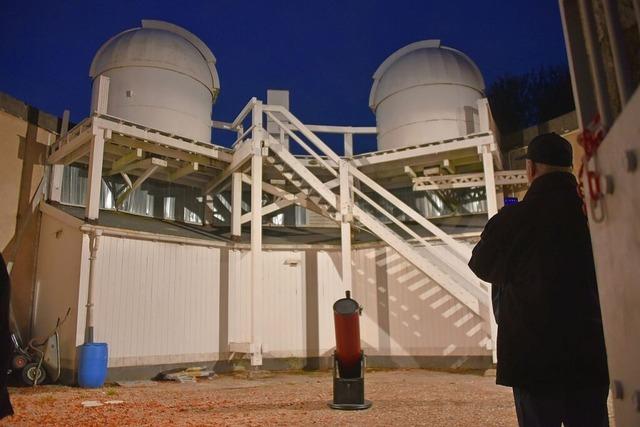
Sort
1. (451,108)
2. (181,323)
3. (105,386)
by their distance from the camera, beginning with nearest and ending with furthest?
(105,386)
(181,323)
(451,108)

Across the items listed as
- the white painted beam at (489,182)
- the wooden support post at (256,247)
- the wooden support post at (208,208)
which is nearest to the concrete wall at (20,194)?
the wooden support post at (208,208)

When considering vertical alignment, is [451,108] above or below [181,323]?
above

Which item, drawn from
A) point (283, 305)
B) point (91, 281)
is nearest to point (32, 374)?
point (91, 281)

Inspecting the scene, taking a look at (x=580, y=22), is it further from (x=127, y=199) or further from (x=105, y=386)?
(x=127, y=199)

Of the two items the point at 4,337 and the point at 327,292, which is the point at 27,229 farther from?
the point at 4,337

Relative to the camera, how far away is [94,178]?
10.7 m

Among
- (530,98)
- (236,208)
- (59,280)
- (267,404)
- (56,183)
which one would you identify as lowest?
(267,404)

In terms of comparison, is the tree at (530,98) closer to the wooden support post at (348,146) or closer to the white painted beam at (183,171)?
the wooden support post at (348,146)

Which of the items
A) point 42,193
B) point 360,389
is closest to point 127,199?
point 42,193

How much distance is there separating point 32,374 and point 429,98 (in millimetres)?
12316

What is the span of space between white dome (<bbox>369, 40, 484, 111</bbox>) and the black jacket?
1294 centimetres

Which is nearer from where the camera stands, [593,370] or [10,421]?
[593,370]

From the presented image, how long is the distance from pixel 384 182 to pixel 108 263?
8950mm

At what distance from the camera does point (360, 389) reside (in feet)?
22.2
